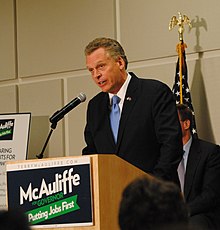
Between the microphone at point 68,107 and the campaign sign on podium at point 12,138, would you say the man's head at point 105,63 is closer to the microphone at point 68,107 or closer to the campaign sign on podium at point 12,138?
the microphone at point 68,107

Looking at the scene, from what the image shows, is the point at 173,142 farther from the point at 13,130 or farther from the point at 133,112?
the point at 13,130

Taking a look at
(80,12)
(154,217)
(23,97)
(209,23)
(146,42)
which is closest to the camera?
(154,217)

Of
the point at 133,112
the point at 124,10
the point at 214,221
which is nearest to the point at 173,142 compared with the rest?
the point at 133,112

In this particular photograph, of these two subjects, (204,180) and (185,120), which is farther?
(185,120)

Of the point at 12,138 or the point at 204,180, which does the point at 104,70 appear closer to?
the point at 204,180

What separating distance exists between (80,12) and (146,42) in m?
0.92

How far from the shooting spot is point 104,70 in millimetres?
3229

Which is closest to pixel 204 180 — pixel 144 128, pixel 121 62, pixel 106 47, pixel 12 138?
pixel 144 128

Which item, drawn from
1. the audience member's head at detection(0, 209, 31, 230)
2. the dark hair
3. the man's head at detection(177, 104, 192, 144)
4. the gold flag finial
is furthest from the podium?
the gold flag finial

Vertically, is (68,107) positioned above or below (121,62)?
below

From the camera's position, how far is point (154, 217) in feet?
2.57

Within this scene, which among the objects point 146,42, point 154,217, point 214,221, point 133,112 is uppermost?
point 146,42

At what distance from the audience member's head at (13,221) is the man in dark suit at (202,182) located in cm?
314

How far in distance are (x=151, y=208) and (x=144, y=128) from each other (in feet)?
7.74
